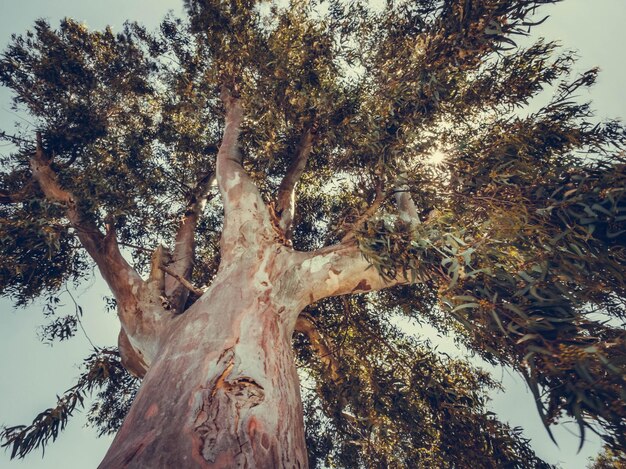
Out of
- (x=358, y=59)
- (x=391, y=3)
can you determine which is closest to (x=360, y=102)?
(x=358, y=59)

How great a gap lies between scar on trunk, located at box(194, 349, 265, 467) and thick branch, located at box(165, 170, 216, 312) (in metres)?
1.50

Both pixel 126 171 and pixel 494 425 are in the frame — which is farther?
pixel 126 171

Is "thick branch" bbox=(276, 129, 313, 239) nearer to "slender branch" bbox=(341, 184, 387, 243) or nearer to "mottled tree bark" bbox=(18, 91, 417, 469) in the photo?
"mottled tree bark" bbox=(18, 91, 417, 469)

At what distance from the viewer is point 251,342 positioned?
2379 mm

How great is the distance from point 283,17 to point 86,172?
4.21 metres

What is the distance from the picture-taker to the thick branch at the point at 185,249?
12.9 ft

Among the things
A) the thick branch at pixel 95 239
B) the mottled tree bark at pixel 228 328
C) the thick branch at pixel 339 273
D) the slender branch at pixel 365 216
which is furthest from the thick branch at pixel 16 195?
the slender branch at pixel 365 216

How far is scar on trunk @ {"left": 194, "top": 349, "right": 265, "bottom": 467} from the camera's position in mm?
1668

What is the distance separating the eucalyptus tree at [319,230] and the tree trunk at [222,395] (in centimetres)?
1

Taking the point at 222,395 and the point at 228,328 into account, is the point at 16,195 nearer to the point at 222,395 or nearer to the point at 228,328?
the point at 228,328

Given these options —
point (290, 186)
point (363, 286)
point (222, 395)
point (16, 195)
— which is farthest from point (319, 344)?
point (16, 195)

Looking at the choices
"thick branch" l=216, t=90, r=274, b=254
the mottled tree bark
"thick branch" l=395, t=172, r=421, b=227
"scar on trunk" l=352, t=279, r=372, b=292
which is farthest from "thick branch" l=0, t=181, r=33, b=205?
"thick branch" l=395, t=172, r=421, b=227

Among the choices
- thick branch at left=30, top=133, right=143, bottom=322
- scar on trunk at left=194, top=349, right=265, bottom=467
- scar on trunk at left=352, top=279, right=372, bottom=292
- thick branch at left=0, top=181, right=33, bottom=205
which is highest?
thick branch at left=0, top=181, right=33, bottom=205

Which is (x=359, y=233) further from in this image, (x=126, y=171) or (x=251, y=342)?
(x=126, y=171)
